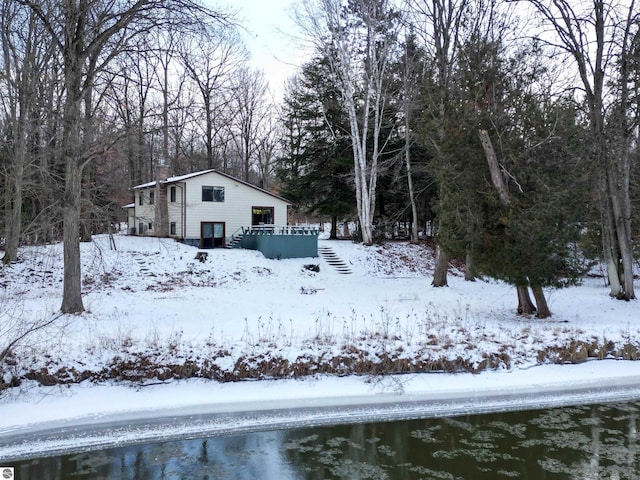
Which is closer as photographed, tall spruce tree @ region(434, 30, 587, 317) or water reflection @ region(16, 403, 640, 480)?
water reflection @ region(16, 403, 640, 480)

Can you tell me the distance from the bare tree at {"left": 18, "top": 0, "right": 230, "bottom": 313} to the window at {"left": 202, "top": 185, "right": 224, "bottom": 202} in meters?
14.4

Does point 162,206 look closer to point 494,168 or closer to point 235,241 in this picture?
point 235,241

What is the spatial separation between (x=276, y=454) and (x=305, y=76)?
2742cm

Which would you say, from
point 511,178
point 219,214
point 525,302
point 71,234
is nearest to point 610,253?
point 525,302

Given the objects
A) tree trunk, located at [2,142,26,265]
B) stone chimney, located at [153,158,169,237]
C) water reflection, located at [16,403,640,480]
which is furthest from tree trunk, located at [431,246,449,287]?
stone chimney, located at [153,158,169,237]

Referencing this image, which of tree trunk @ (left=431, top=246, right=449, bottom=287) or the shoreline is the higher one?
tree trunk @ (left=431, top=246, right=449, bottom=287)

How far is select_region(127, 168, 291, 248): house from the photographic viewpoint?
25.6 metres

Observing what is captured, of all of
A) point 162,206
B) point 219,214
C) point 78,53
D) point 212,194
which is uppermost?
point 78,53

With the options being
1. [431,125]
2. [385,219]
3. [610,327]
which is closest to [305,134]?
[385,219]

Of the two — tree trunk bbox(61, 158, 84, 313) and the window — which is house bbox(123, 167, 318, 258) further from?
tree trunk bbox(61, 158, 84, 313)

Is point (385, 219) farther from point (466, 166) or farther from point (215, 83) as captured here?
point (466, 166)

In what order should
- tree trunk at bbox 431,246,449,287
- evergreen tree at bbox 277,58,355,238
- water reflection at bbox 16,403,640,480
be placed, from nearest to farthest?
1. water reflection at bbox 16,403,640,480
2. tree trunk at bbox 431,246,449,287
3. evergreen tree at bbox 277,58,355,238
